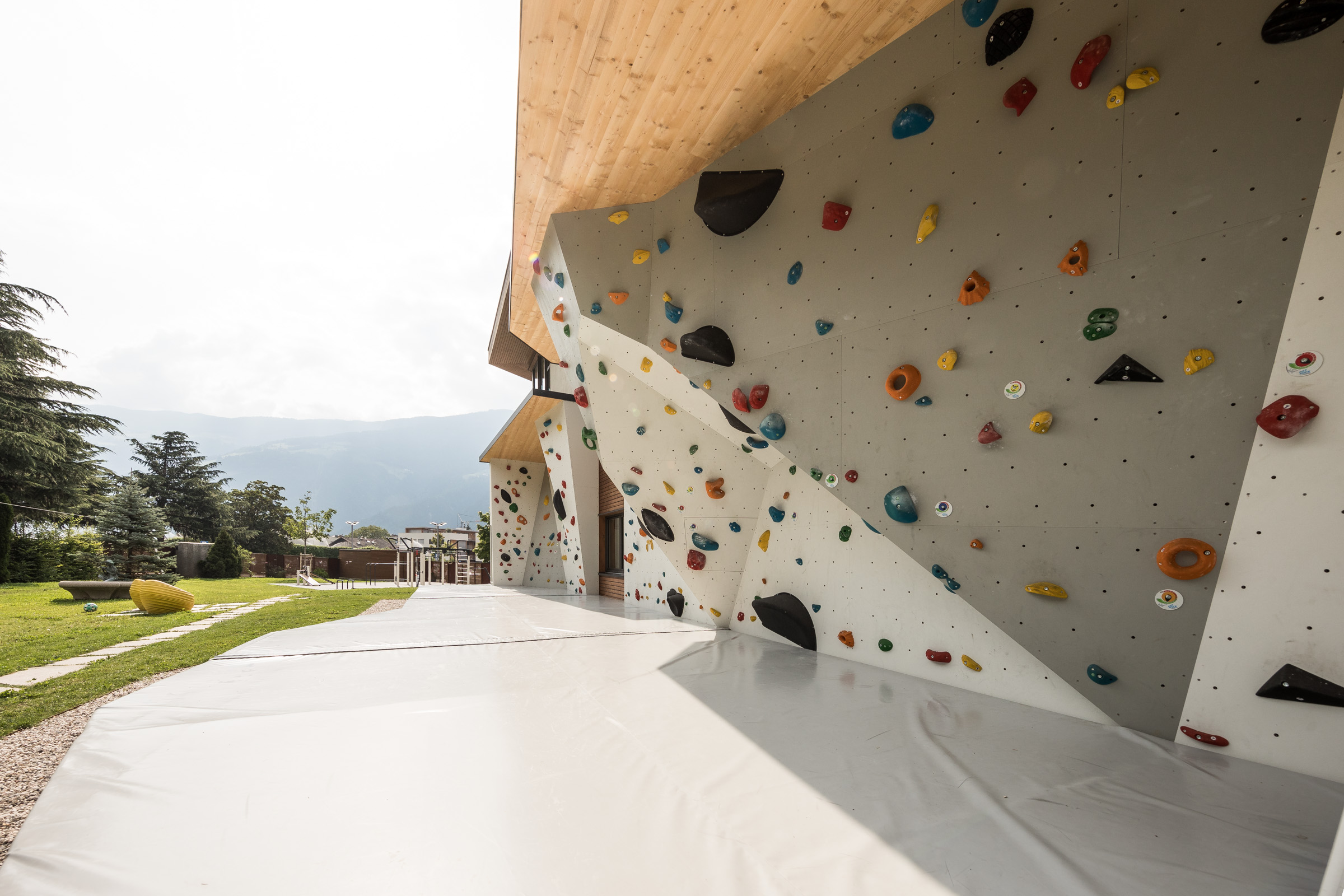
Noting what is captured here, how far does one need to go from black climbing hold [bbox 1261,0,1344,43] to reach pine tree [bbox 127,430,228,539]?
3669 cm

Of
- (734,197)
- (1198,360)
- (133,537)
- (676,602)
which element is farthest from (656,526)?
(133,537)

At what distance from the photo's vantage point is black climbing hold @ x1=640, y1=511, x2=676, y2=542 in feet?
16.6

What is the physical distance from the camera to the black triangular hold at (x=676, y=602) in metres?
5.73

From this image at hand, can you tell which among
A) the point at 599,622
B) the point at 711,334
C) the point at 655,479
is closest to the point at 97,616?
the point at 599,622

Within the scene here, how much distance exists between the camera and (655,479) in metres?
4.83

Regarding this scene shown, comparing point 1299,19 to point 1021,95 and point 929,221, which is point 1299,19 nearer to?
point 1021,95

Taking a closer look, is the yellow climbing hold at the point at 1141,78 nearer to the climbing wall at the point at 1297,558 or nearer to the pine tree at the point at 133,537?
the climbing wall at the point at 1297,558

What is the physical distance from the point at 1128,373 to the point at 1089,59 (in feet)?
4.02

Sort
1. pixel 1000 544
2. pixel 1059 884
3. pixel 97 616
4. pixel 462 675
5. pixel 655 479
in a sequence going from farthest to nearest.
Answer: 1. pixel 97 616
2. pixel 655 479
3. pixel 462 675
4. pixel 1000 544
5. pixel 1059 884

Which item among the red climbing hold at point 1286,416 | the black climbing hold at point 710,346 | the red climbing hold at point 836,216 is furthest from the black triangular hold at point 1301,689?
the black climbing hold at point 710,346

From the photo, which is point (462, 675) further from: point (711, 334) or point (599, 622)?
point (711, 334)

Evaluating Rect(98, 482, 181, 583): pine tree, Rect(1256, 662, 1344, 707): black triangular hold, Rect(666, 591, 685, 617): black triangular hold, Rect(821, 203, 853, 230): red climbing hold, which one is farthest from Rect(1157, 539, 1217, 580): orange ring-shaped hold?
Rect(98, 482, 181, 583): pine tree

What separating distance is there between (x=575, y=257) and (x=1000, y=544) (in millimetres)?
3468

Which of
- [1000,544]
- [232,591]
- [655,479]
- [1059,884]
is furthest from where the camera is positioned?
[232,591]
